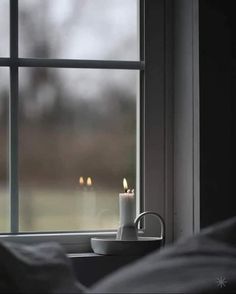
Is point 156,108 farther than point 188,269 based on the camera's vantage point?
Yes

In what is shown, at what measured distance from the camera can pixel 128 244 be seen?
1669 millimetres

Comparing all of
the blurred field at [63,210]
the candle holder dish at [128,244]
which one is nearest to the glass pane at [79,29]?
the blurred field at [63,210]

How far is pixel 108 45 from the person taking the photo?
1.91m

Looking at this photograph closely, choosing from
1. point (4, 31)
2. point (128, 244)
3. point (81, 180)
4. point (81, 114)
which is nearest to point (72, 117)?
point (81, 114)

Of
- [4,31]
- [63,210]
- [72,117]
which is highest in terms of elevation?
[4,31]

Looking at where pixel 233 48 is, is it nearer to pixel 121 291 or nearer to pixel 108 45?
pixel 108 45

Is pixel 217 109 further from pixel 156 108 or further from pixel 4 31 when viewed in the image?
pixel 4 31

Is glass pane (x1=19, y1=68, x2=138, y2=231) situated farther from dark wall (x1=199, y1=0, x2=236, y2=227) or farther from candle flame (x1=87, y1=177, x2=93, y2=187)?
dark wall (x1=199, y1=0, x2=236, y2=227)

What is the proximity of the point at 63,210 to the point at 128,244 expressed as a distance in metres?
0.26

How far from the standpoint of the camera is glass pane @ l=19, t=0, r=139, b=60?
72.2 inches

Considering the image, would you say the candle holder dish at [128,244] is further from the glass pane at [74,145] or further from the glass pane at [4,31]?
the glass pane at [4,31]

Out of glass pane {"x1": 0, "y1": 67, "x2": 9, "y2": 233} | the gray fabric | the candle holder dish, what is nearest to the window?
glass pane {"x1": 0, "y1": 67, "x2": 9, "y2": 233}

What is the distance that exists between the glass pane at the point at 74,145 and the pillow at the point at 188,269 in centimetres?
138

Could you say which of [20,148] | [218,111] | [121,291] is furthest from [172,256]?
[20,148]
